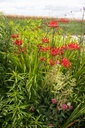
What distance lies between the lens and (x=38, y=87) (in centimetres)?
508

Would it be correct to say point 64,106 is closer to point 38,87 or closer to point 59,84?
point 59,84

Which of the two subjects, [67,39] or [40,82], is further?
[67,39]

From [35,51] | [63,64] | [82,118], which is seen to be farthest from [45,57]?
[82,118]

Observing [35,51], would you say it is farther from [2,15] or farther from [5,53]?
[2,15]

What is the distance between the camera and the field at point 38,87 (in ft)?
16.4

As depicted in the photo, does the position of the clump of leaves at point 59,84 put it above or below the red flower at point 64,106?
above

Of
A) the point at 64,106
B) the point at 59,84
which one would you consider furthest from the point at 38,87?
the point at 64,106

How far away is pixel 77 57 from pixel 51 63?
0.75 meters

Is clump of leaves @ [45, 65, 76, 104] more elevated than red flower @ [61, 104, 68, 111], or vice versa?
clump of leaves @ [45, 65, 76, 104]

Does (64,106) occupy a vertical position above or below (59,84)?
below

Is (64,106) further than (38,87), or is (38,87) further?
(38,87)

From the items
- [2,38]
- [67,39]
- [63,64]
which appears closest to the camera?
[63,64]

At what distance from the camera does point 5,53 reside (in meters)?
5.18

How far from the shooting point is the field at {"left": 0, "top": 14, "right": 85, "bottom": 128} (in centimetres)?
500
